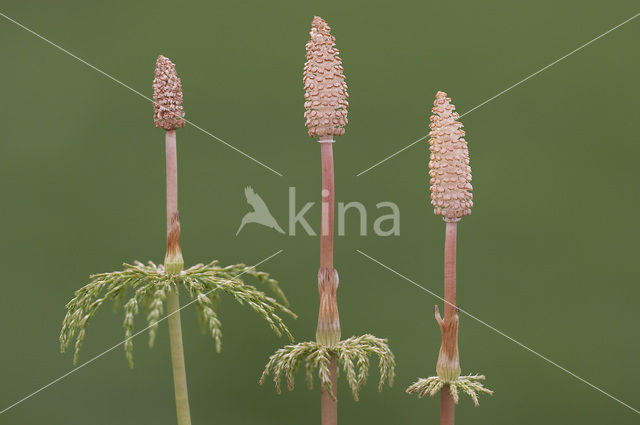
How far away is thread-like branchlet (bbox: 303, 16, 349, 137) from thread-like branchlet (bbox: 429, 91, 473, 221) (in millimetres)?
207

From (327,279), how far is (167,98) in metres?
0.52

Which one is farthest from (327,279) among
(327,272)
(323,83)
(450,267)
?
(323,83)

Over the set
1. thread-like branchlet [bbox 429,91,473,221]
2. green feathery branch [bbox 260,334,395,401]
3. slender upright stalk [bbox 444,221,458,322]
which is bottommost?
green feathery branch [bbox 260,334,395,401]

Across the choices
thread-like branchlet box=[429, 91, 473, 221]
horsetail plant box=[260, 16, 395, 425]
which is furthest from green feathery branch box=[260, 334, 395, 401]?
thread-like branchlet box=[429, 91, 473, 221]

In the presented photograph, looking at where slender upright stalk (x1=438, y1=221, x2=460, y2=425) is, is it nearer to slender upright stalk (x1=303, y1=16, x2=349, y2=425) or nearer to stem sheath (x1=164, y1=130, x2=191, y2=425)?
slender upright stalk (x1=303, y1=16, x2=349, y2=425)

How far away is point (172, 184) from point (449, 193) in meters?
0.61

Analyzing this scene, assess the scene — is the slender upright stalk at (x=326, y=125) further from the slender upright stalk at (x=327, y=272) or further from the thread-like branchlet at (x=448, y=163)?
the thread-like branchlet at (x=448, y=163)

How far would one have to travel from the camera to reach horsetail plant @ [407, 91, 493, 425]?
1.82m

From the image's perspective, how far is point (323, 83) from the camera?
1798 millimetres

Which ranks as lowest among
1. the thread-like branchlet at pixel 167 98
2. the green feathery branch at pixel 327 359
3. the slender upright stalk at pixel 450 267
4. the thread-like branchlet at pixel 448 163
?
the green feathery branch at pixel 327 359

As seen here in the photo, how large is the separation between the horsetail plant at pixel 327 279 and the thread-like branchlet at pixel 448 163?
0.20 meters

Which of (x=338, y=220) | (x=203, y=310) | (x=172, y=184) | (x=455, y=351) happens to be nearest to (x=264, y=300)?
(x=203, y=310)

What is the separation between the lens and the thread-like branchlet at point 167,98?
Answer: 71.3 inches

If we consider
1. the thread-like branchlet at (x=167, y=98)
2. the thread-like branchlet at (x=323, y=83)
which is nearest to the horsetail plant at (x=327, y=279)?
the thread-like branchlet at (x=323, y=83)
